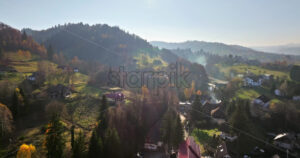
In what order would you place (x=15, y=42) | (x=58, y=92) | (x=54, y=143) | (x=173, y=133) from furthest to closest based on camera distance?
(x=15, y=42) < (x=58, y=92) < (x=173, y=133) < (x=54, y=143)

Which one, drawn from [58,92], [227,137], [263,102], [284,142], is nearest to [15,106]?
[58,92]

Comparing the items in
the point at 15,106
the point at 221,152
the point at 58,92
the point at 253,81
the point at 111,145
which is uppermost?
the point at 253,81

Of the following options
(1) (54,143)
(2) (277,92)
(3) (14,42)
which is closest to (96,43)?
(3) (14,42)

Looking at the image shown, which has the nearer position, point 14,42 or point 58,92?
point 58,92

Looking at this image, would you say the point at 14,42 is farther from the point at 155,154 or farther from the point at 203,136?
the point at 203,136

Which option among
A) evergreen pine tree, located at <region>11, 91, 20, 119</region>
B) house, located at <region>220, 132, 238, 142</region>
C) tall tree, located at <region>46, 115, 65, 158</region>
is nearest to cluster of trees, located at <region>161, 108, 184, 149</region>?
house, located at <region>220, 132, 238, 142</region>

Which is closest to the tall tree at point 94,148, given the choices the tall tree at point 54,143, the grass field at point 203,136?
the tall tree at point 54,143

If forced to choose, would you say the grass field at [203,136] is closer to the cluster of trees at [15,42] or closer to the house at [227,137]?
the house at [227,137]

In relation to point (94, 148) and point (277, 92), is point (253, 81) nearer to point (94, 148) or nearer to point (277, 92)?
point (277, 92)

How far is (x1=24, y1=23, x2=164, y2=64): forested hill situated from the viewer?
12838cm

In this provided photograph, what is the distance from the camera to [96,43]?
476 ft

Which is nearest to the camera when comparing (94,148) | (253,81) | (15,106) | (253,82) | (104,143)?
(94,148)

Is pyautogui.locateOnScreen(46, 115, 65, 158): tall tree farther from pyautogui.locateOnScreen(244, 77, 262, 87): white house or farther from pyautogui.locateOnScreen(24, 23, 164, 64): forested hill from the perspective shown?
pyautogui.locateOnScreen(24, 23, 164, 64): forested hill

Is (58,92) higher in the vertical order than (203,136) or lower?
higher
